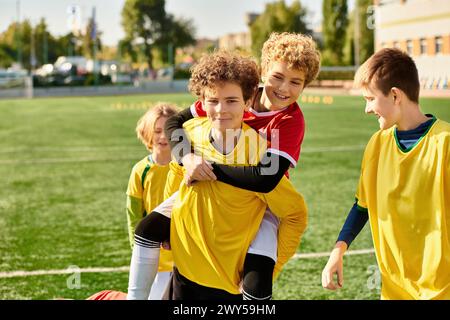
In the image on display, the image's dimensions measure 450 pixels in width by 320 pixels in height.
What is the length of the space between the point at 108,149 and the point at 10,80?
107ft

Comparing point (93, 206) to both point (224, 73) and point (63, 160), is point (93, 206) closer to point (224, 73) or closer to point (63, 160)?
point (63, 160)

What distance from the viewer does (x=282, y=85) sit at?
2.43m

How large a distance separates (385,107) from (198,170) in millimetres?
704

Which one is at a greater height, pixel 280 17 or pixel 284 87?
pixel 280 17

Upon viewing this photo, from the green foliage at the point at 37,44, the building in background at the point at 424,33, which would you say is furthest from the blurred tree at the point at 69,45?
the building in background at the point at 424,33

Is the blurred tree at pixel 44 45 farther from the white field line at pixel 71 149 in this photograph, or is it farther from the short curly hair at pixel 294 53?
the short curly hair at pixel 294 53

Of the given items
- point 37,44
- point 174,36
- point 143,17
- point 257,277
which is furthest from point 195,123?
point 37,44

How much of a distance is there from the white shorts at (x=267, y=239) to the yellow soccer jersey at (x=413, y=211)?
1.26 feet

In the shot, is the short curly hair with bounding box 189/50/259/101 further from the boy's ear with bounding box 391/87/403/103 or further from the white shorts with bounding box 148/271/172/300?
the white shorts with bounding box 148/271/172/300

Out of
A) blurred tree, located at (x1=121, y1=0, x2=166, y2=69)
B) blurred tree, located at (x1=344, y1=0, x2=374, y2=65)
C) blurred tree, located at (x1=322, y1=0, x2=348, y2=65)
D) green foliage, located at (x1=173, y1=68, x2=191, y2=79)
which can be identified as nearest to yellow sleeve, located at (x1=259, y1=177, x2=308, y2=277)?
blurred tree, located at (x1=121, y1=0, x2=166, y2=69)

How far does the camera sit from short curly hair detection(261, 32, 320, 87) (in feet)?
8.00

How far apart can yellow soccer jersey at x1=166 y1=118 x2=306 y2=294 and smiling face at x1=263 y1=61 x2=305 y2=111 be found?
0.16 metres

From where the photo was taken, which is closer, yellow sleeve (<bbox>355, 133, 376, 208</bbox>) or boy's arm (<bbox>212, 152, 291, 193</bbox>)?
boy's arm (<bbox>212, 152, 291, 193</bbox>)

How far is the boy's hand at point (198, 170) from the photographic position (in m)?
2.37
